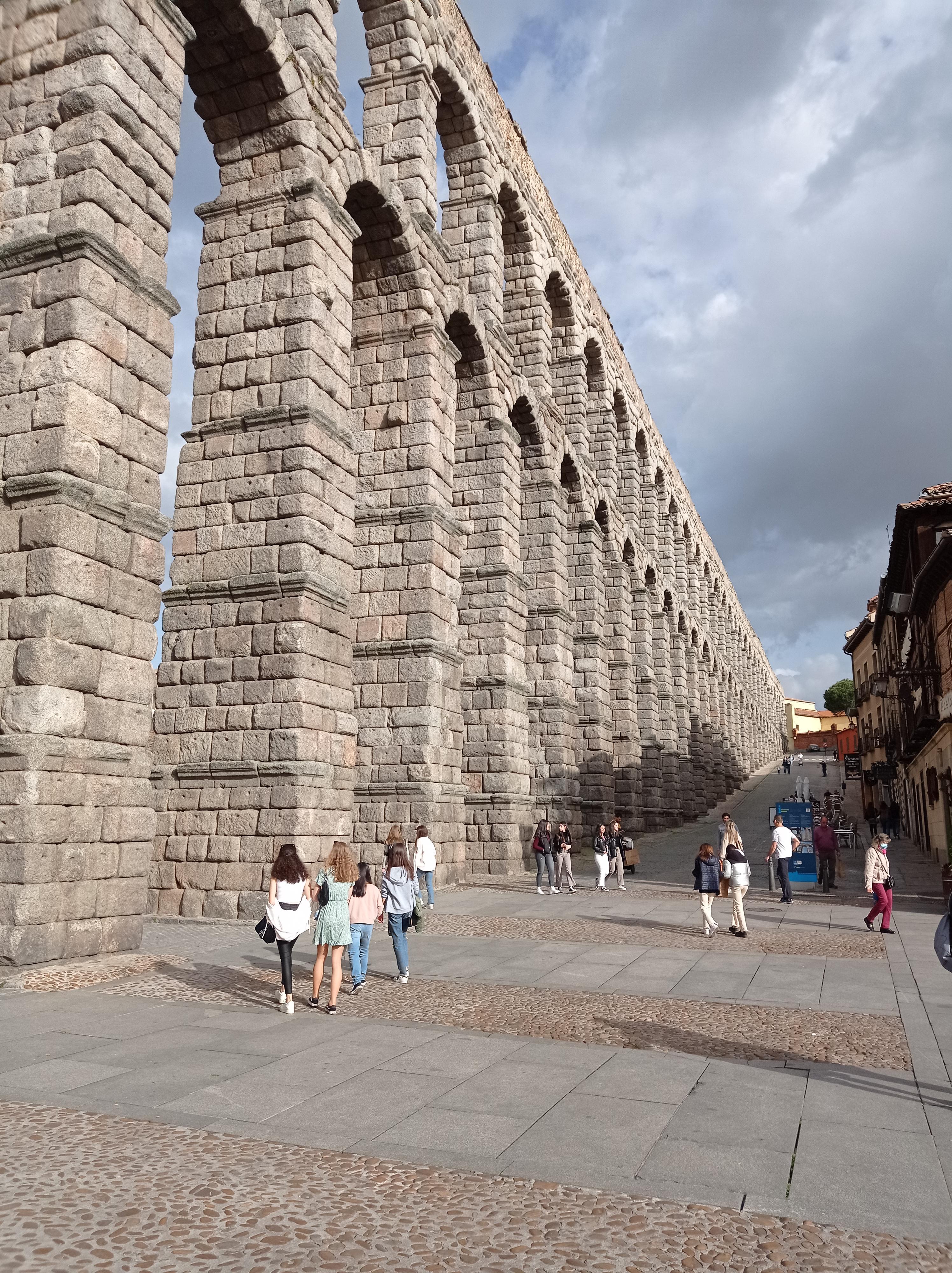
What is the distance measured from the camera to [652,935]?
11.9 metres

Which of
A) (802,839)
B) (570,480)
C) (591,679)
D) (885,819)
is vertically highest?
(570,480)

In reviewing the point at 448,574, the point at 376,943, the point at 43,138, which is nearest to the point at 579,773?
the point at 448,574

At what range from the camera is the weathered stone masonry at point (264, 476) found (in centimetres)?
894

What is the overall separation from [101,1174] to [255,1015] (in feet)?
11.0

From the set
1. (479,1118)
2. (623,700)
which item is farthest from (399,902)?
(623,700)

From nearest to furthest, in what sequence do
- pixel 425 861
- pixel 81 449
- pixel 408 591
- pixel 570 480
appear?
pixel 81 449, pixel 425 861, pixel 408 591, pixel 570 480

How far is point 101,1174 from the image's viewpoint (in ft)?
12.6

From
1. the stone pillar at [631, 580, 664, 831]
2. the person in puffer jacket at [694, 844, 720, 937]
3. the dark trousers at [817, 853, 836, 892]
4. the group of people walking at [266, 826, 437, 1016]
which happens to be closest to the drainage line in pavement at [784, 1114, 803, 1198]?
the group of people walking at [266, 826, 437, 1016]

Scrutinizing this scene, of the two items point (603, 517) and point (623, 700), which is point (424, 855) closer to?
point (623, 700)

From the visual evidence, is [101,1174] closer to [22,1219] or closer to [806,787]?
[22,1219]

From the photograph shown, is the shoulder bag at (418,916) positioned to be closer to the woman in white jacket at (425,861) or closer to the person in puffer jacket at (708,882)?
the woman in white jacket at (425,861)

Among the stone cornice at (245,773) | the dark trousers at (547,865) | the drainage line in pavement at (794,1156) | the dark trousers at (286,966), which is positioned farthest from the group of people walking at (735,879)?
the drainage line in pavement at (794,1156)

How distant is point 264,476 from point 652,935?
8.23m

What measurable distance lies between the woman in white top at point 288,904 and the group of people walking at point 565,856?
9.30m
